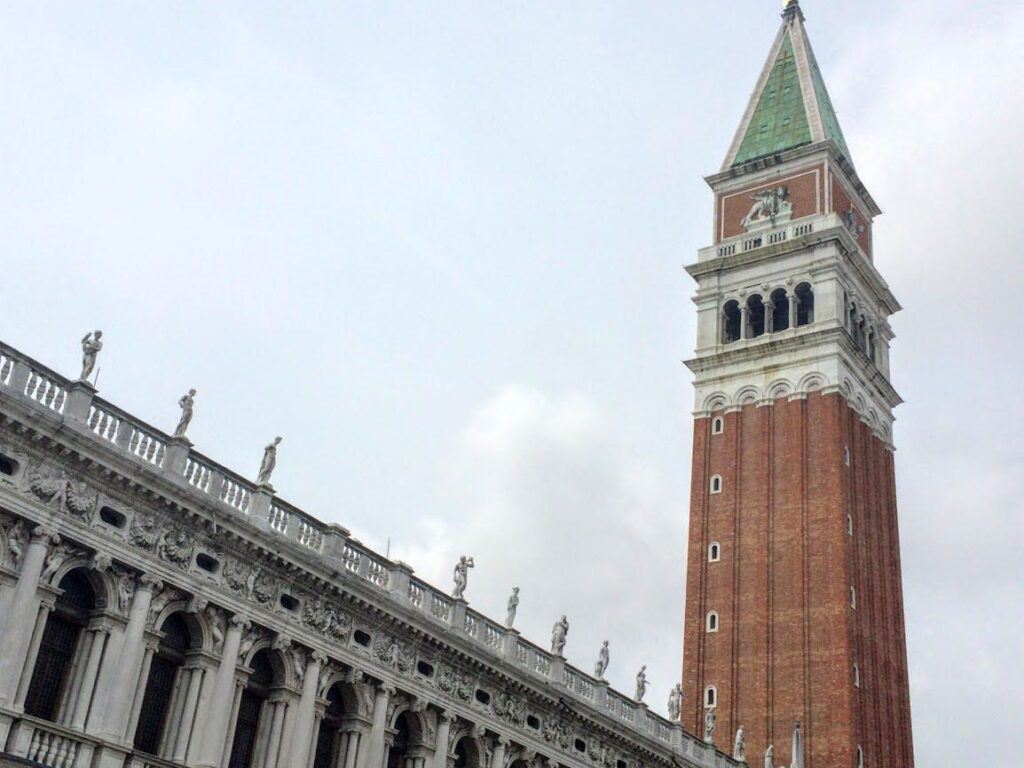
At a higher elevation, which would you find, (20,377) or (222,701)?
(20,377)

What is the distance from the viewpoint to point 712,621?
238ft

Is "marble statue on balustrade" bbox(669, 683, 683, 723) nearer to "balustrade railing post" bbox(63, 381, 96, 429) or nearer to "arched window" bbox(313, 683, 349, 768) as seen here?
"arched window" bbox(313, 683, 349, 768)

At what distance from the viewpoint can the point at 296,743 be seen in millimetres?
35469

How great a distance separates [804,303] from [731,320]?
4.64 meters

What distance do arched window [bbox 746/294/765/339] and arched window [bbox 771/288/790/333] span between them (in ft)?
2.28

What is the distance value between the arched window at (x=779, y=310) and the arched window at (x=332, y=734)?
46406 millimetres

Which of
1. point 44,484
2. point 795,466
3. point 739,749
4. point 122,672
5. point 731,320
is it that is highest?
point 731,320

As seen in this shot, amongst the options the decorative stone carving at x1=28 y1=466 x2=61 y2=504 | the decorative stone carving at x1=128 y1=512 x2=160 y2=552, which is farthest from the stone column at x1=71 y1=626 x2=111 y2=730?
the decorative stone carving at x1=28 y1=466 x2=61 y2=504

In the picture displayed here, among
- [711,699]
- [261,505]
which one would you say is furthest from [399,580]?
[711,699]

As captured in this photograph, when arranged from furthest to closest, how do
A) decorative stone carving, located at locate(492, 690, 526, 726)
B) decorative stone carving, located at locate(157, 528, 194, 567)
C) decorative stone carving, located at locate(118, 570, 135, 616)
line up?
decorative stone carving, located at locate(492, 690, 526, 726) < decorative stone carving, located at locate(157, 528, 194, 567) < decorative stone carving, located at locate(118, 570, 135, 616)

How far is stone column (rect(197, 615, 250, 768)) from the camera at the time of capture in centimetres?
3305

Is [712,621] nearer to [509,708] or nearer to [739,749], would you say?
[739,749]

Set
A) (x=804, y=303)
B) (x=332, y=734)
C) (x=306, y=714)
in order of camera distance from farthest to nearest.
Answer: (x=804, y=303)
(x=332, y=734)
(x=306, y=714)

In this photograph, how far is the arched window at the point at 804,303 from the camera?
77125 mm
